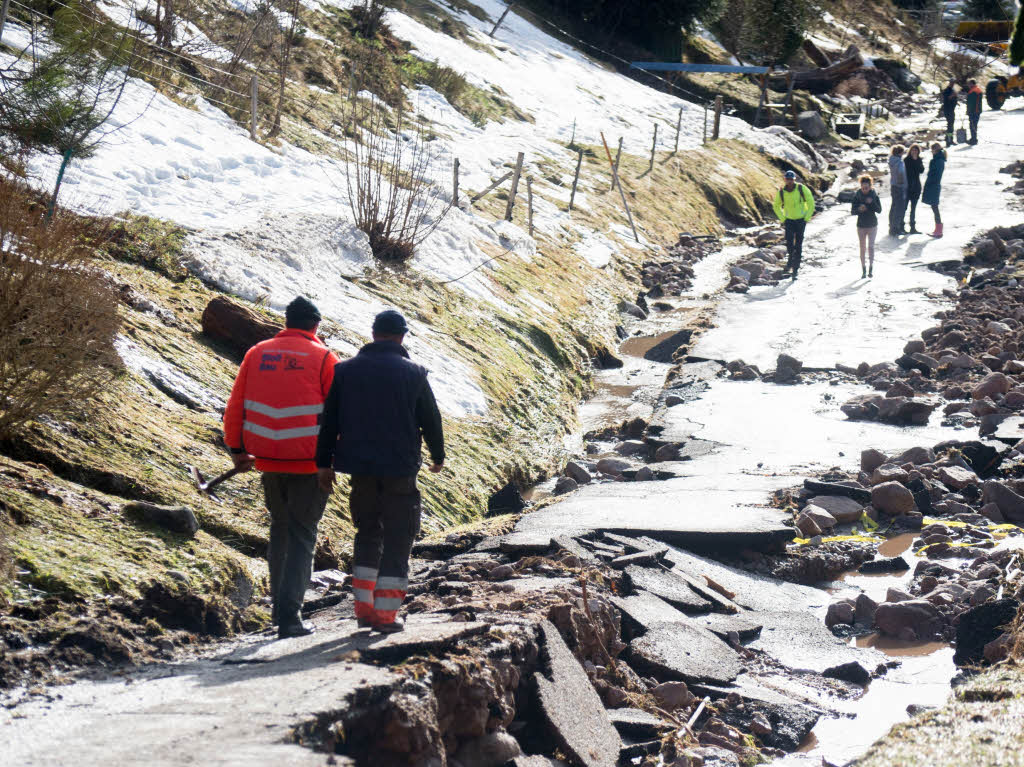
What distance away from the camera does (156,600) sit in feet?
17.7

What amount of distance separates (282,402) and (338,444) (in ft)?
1.37

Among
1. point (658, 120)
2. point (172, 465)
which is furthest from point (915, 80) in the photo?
point (172, 465)

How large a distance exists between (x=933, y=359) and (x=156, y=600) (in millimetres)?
10720

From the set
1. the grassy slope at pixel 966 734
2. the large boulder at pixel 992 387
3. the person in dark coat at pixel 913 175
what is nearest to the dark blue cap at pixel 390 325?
the grassy slope at pixel 966 734

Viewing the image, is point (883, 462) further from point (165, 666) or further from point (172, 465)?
point (165, 666)

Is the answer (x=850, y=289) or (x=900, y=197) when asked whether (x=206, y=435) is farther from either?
(x=900, y=197)

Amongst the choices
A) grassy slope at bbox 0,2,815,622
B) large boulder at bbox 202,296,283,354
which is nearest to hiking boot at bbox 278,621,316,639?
grassy slope at bbox 0,2,815,622

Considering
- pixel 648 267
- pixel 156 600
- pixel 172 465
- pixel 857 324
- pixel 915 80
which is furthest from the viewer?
pixel 915 80

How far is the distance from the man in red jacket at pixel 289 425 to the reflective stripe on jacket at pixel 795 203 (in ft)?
47.2

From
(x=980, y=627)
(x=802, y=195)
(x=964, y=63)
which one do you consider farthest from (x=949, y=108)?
(x=980, y=627)

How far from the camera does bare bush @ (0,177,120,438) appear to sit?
5574mm

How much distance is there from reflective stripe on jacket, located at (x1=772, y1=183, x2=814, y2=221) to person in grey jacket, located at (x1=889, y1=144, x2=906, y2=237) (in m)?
2.92

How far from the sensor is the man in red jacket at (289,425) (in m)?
5.43

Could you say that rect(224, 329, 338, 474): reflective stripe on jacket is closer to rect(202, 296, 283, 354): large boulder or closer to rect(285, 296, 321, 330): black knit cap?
rect(285, 296, 321, 330): black knit cap
